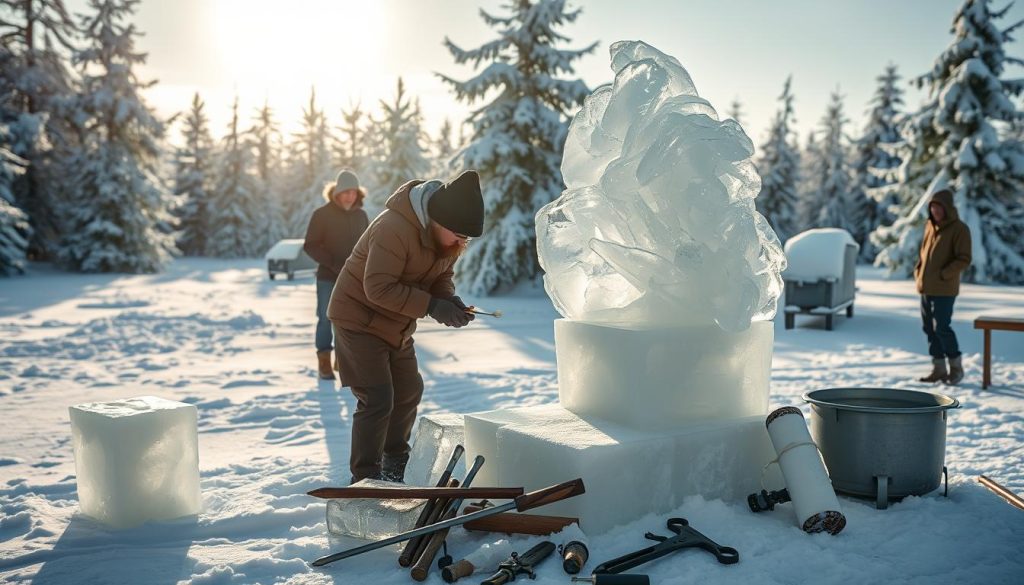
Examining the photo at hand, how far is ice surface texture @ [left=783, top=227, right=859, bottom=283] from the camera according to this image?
37.0 feet

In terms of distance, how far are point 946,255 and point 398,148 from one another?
27.0m

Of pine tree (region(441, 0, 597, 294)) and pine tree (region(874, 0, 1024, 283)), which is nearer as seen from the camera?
pine tree (region(441, 0, 597, 294))

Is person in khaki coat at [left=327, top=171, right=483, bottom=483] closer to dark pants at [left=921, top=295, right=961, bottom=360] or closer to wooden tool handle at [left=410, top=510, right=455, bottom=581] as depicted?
wooden tool handle at [left=410, top=510, right=455, bottom=581]

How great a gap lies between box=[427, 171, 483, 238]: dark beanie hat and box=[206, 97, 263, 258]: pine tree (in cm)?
4247

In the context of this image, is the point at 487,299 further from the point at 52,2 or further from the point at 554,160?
the point at 52,2

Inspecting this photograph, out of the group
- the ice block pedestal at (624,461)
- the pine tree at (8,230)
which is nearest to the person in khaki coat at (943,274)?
the ice block pedestal at (624,461)

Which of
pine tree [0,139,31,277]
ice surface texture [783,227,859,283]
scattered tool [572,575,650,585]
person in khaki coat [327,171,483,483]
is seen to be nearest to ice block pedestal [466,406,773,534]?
scattered tool [572,575,650,585]

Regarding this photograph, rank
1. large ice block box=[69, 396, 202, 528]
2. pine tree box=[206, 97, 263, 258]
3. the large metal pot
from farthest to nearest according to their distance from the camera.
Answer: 1. pine tree box=[206, 97, 263, 258]
2. the large metal pot
3. large ice block box=[69, 396, 202, 528]

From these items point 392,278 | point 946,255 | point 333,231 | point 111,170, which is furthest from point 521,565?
point 111,170

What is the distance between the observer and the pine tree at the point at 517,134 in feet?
56.5

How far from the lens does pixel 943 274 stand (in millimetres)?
7180

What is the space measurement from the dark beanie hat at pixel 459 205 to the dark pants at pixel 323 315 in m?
3.54

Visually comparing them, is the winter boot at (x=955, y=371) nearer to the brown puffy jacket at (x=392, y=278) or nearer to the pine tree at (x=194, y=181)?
the brown puffy jacket at (x=392, y=278)

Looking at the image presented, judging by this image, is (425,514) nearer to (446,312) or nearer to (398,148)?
(446,312)
